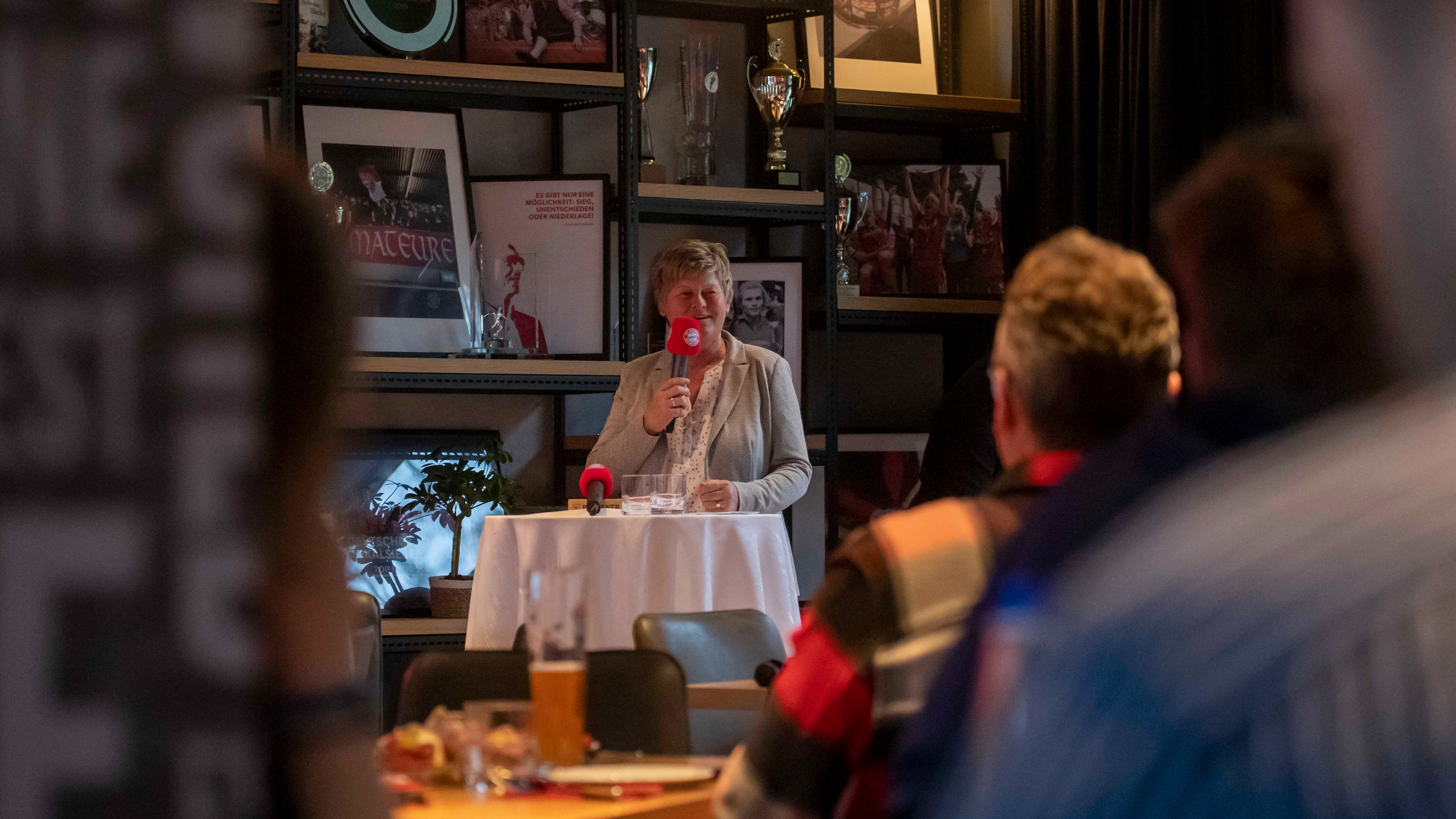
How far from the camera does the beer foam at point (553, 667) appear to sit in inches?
54.1

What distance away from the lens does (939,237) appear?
5.02 m

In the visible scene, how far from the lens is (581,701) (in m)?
A: 1.41

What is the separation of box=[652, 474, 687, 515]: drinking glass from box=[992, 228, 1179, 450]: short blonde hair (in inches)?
79.4

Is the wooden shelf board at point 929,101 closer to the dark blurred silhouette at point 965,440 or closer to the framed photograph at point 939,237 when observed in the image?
the framed photograph at point 939,237

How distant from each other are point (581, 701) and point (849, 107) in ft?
12.6

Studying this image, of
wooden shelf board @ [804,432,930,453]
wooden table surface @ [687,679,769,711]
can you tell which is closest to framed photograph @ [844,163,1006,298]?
wooden shelf board @ [804,432,930,453]

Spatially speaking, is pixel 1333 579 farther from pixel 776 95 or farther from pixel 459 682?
pixel 776 95

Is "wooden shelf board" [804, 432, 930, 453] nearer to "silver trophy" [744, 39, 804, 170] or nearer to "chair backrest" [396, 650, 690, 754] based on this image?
"silver trophy" [744, 39, 804, 170]

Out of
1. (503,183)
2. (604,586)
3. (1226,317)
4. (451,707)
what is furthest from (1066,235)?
(503,183)

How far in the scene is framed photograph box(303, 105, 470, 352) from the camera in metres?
4.29

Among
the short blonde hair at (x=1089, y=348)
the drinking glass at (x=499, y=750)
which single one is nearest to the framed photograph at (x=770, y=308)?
the short blonde hair at (x=1089, y=348)

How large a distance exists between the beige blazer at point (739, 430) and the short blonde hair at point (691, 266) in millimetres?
177

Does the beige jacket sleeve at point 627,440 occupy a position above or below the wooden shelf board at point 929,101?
below

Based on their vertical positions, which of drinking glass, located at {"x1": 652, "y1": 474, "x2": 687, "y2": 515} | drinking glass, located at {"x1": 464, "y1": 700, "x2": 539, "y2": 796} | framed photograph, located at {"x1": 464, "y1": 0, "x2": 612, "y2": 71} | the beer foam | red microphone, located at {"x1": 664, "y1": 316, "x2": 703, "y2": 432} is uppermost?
framed photograph, located at {"x1": 464, "y1": 0, "x2": 612, "y2": 71}
